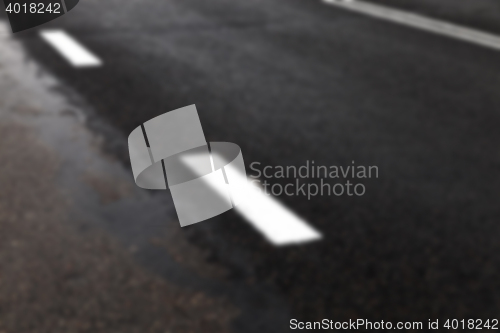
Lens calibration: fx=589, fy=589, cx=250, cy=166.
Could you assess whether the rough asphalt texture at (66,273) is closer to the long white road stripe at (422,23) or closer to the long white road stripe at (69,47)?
the long white road stripe at (69,47)

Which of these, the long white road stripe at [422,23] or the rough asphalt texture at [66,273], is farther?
the long white road stripe at [422,23]

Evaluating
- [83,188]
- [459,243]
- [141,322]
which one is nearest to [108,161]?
[83,188]

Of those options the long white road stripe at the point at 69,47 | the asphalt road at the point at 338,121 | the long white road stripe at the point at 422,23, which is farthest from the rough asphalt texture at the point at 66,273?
the long white road stripe at the point at 422,23

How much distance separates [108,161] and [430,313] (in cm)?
205

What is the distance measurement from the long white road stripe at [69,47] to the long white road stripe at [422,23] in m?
3.17

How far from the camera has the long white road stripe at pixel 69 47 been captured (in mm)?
5539

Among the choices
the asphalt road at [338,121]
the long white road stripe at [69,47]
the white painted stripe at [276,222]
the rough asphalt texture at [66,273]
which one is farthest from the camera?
the long white road stripe at [69,47]

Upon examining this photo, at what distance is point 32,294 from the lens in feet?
7.86

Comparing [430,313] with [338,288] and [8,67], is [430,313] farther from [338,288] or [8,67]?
[8,67]

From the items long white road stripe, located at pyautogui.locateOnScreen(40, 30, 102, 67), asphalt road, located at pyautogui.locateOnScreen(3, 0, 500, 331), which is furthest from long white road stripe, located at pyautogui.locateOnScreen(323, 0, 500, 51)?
long white road stripe, located at pyautogui.locateOnScreen(40, 30, 102, 67)

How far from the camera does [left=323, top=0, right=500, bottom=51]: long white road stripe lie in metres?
5.90

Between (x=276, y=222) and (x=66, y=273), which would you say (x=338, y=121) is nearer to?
(x=276, y=222)

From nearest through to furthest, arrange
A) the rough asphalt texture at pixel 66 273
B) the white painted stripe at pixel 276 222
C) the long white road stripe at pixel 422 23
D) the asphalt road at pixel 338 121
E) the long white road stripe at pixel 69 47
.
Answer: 1. the rough asphalt texture at pixel 66 273
2. the asphalt road at pixel 338 121
3. the white painted stripe at pixel 276 222
4. the long white road stripe at pixel 69 47
5. the long white road stripe at pixel 422 23

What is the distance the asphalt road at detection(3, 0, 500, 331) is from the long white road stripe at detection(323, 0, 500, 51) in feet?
0.78
